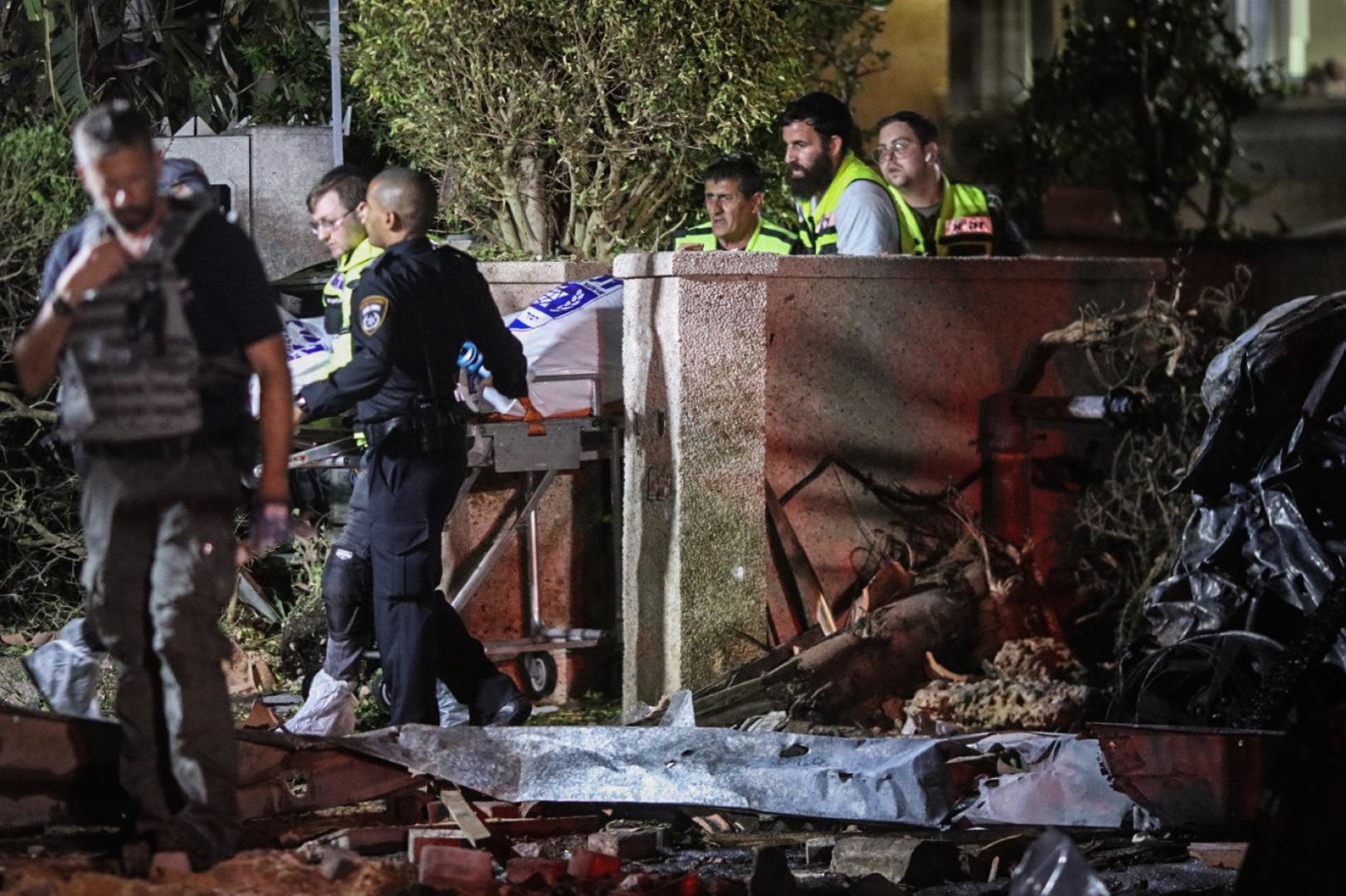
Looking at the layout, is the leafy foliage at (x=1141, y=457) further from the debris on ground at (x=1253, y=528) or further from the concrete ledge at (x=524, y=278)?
the concrete ledge at (x=524, y=278)

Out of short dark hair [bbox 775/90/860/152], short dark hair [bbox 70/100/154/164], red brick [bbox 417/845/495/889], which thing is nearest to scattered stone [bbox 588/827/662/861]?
red brick [bbox 417/845/495/889]

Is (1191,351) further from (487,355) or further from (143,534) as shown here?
(143,534)

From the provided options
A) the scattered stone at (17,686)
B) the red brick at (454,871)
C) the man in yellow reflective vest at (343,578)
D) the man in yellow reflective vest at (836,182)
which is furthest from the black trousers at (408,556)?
the man in yellow reflective vest at (836,182)

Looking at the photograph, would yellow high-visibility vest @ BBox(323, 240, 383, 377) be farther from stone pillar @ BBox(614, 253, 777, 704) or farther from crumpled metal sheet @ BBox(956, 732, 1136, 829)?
crumpled metal sheet @ BBox(956, 732, 1136, 829)

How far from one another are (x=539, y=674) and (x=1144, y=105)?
9316 millimetres

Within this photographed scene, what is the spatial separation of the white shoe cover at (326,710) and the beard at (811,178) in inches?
125

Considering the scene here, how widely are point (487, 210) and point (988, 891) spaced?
4.75 meters

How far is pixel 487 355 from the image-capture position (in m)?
7.05

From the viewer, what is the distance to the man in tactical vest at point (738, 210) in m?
8.55

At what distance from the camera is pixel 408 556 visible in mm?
6816

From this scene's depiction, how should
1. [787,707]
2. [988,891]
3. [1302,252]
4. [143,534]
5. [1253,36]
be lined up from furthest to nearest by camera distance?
[1253,36]
[1302,252]
[787,707]
[988,891]
[143,534]

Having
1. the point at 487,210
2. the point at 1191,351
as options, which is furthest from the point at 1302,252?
the point at 487,210

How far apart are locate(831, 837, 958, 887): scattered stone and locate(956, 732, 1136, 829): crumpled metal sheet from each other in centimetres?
39

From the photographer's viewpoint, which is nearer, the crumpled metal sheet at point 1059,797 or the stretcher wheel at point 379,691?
the crumpled metal sheet at point 1059,797
